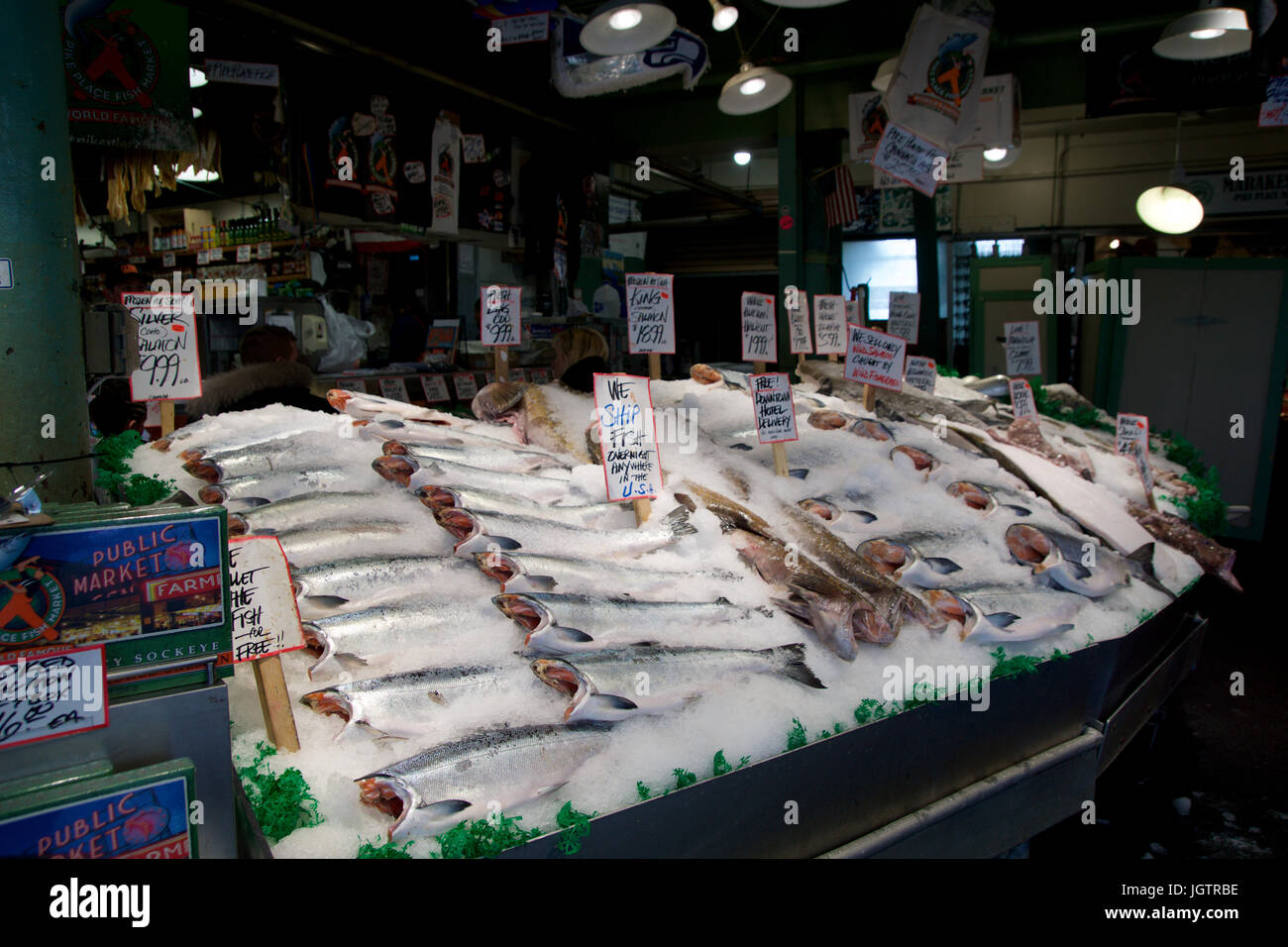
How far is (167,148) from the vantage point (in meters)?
4.15

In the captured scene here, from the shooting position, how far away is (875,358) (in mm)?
4109

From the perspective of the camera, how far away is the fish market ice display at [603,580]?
5.79 feet

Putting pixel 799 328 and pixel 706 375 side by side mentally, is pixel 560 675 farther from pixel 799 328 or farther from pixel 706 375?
pixel 799 328

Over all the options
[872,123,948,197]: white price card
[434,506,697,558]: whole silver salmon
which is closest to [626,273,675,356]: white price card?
[434,506,697,558]: whole silver salmon

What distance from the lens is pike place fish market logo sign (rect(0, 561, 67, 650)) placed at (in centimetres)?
121

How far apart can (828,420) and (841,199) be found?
5.90m

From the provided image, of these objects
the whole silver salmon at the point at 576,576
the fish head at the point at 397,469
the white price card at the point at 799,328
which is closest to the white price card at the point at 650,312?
the fish head at the point at 397,469

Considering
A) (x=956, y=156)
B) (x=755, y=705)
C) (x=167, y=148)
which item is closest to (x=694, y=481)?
(x=755, y=705)

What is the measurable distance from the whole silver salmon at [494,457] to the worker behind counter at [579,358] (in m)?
1.12

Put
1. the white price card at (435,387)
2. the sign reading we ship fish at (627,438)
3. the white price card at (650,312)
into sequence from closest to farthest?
the sign reading we ship fish at (627,438), the white price card at (650,312), the white price card at (435,387)

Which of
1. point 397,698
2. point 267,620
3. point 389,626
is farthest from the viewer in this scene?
point 389,626

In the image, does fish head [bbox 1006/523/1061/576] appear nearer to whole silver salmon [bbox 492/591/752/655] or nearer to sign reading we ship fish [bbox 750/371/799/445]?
sign reading we ship fish [bbox 750/371/799/445]

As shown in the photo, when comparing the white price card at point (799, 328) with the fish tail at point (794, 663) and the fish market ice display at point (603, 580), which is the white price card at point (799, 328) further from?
the fish tail at point (794, 663)

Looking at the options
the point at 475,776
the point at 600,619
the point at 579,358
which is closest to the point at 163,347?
the point at 600,619
